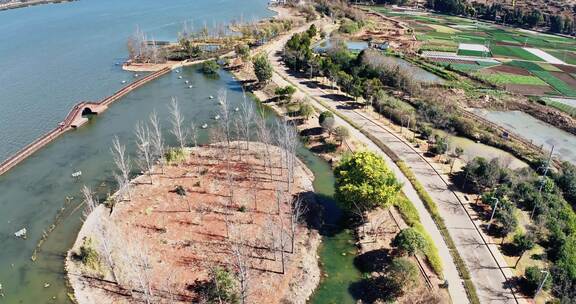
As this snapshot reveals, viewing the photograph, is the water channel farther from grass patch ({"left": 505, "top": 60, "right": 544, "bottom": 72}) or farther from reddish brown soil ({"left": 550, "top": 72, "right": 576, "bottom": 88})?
grass patch ({"left": 505, "top": 60, "right": 544, "bottom": 72})

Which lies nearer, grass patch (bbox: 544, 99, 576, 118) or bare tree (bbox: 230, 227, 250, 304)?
bare tree (bbox: 230, 227, 250, 304)

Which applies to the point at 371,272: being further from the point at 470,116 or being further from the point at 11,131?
the point at 11,131

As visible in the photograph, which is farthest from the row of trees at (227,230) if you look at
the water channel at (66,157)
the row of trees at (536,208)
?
the row of trees at (536,208)

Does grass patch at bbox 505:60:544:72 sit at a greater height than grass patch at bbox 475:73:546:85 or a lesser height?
greater

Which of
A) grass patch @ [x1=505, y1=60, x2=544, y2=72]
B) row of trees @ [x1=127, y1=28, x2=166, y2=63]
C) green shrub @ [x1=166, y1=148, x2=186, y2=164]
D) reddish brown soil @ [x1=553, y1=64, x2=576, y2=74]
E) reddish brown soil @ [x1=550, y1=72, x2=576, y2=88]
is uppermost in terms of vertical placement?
row of trees @ [x1=127, y1=28, x2=166, y2=63]

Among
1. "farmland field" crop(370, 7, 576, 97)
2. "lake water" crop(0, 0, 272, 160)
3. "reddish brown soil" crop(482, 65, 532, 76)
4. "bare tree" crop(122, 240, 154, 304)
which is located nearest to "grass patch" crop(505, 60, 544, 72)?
"farmland field" crop(370, 7, 576, 97)

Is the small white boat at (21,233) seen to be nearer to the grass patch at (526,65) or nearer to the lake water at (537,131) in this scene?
the lake water at (537,131)

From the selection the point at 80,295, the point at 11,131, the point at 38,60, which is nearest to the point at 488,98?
the point at 80,295

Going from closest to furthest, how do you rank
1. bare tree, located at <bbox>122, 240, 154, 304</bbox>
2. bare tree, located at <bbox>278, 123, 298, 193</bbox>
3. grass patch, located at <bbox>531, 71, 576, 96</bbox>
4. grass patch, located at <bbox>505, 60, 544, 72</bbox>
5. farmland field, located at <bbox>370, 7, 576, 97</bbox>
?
bare tree, located at <bbox>122, 240, 154, 304</bbox> → bare tree, located at <bbox>278, 123, 298, 193</bbox> → grass patch, located at <bbox>531, 71, 576, 96</bbox> → farmland field, located at <bbox>370, 7, 576, 97</bbox> → grass patch, located at <bbox>505, 60, 544, 72</bbox>
